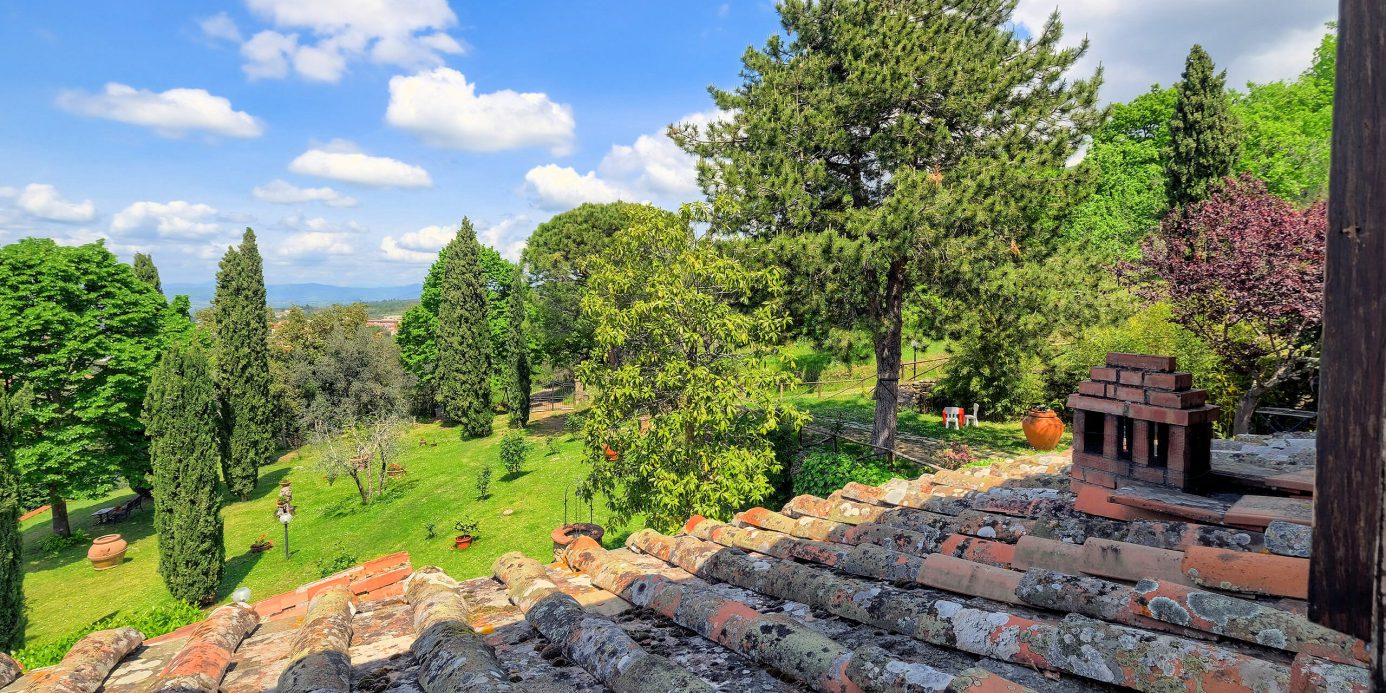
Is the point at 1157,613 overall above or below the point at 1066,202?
below

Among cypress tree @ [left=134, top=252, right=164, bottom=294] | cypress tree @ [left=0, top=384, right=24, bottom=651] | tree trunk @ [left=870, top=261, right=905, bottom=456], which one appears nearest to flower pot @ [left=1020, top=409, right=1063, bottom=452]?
tree trunk @ [left=870, top=261, right=905, bottom=456]

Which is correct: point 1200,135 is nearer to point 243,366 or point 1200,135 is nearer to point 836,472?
point 836,472

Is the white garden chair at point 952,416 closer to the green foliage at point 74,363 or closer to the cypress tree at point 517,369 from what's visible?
the cypress tree at point 517,369

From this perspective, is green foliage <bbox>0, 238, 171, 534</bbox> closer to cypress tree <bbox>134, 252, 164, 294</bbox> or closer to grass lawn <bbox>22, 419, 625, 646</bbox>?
grass lawn <bbox>22, 419, 625, 646</bbox>

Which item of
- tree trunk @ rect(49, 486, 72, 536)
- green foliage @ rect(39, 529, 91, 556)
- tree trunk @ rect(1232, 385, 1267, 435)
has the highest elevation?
tree trunk @ rect(1232, 385, 1267, 435)

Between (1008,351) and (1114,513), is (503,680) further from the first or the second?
(1008,351)

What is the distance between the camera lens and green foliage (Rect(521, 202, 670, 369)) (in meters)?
32.2

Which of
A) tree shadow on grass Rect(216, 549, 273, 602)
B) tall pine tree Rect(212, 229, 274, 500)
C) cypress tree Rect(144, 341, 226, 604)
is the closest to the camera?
cypress tree Rect(144, 341, 226, 604)

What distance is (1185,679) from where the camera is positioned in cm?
204

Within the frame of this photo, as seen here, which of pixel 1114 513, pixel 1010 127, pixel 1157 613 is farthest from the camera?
pixel 1010 127

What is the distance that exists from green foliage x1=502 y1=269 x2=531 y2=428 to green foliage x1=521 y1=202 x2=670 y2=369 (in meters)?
1.28

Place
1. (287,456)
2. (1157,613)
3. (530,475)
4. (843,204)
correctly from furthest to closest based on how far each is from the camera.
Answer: (287,456) < (530,475) < (843,204) < (1157,613)

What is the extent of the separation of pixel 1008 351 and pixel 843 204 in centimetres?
836

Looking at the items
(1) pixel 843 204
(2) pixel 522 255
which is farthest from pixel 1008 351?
(2) pixel 522 255
